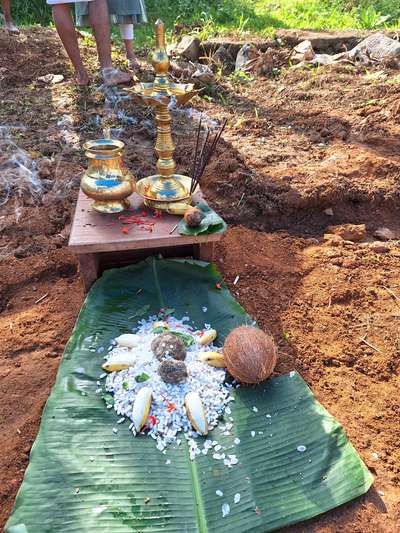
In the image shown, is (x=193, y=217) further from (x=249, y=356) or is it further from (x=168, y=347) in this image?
(x=249, y=356)

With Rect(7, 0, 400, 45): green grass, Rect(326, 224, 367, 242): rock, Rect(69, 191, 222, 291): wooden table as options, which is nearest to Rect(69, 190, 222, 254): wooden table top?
Rect(69, 191, 222, 291): wooden table

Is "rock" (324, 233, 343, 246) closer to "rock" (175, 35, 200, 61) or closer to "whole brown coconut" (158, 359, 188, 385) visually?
"whole brown coconut" (158, 359, 188, 385)

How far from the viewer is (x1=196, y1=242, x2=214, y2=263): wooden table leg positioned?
2.51m

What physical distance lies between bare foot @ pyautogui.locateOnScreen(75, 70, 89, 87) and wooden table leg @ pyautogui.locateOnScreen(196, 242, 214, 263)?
3.17m

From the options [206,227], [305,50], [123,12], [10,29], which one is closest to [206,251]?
[206,227]

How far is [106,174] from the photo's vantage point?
234cm

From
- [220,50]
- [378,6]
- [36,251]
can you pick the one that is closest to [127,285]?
[36,251]

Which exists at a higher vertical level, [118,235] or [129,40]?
[129,40]

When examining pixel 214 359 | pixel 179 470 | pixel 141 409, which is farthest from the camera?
pixel 214 359

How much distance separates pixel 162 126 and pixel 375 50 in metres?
4.82

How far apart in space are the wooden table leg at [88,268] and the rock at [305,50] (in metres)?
4.94

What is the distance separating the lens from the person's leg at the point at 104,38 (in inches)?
175

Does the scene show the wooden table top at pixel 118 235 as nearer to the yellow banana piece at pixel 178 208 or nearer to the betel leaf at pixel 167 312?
the yellow banana piece at pixel 178 208

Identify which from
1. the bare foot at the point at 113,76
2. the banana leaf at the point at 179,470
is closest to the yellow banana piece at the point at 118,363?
the banana leaf at the point at 179,470
